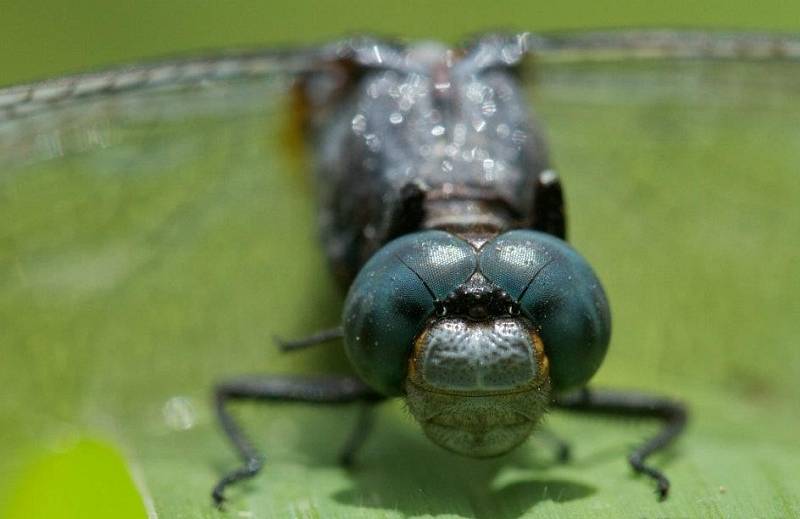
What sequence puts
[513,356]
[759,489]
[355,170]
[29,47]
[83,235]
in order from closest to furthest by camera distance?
[513,356]
[759,489]
[355,170]
[83,235]
[29,47]

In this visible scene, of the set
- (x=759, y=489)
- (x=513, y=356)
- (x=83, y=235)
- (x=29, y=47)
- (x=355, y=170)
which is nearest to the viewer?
(x=513, y=356)

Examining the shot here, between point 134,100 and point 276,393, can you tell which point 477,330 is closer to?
point 276,393

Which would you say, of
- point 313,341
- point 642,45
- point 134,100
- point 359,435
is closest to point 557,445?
point 359,435

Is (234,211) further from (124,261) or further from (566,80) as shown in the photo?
(566,80)

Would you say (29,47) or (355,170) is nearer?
(355,170)

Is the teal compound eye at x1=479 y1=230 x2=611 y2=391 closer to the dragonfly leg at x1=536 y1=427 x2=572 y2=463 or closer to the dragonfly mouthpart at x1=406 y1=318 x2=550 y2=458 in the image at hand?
the dragonfly mouthpart at x1=406 y1=318 x2=550 y2=458

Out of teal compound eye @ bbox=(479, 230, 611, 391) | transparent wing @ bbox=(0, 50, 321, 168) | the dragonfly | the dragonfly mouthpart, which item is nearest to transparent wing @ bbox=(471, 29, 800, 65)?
the dragonfly

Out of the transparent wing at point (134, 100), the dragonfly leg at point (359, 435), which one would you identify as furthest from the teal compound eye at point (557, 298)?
the transparent wing at point (134, 100)

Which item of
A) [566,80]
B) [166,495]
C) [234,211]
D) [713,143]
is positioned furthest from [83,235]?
[713,143]
